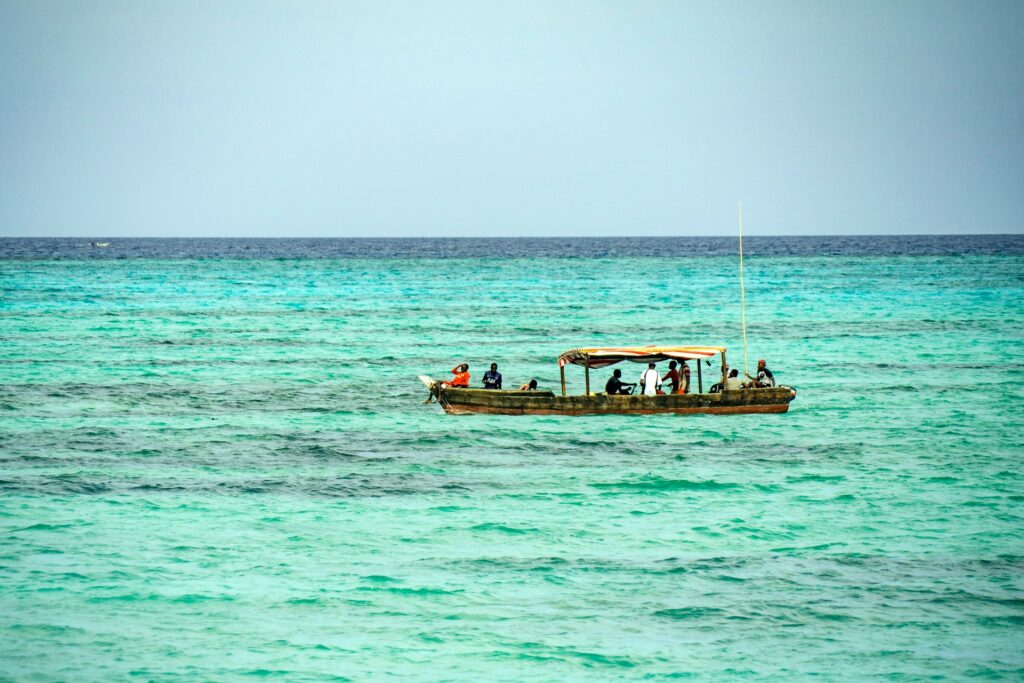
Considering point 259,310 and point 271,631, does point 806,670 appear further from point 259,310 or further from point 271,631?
point 259,310

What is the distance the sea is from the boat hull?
1.11 feet

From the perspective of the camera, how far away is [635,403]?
Result: 24875 mm

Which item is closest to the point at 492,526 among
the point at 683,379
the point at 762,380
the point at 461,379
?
the point at 461,379

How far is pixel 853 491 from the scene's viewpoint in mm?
18328

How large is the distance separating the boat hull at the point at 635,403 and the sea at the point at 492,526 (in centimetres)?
34

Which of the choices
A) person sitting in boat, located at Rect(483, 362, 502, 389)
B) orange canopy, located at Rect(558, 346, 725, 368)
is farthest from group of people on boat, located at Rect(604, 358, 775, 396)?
person sitting in boat, located at Rect(483, 362, 502, 389)

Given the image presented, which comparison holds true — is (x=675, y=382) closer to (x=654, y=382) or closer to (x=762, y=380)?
(x=654, y=382)

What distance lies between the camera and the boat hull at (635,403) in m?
24.8

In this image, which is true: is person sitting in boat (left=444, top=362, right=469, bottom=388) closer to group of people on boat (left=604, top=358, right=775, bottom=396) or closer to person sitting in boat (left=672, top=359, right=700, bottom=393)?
group of people on boat (left=604, top=358, right=775, bottom=396)

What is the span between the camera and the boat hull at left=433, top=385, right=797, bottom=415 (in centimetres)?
2477

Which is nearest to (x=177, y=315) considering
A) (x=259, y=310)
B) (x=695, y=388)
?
(x=259, y=310)

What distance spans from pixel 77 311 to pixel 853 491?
44.4m

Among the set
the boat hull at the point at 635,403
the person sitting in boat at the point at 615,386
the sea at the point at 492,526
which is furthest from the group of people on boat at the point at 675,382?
the sea at the point at 492,526

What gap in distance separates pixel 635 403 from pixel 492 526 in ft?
30.4
